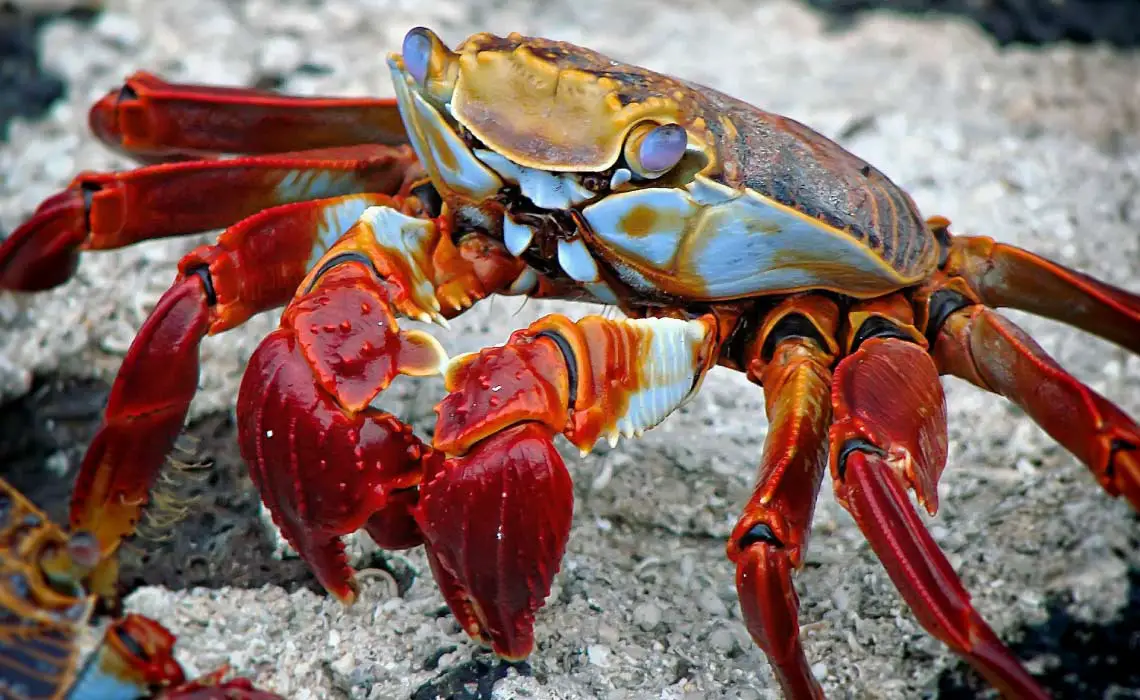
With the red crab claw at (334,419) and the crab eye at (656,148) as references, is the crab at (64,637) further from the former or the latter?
the crab eye at (656,148)

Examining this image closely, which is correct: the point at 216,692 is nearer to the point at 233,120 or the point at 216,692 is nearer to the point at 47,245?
the point at 47,245

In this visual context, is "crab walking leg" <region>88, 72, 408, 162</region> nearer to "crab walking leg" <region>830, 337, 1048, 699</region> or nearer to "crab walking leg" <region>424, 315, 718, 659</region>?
"crab walking leg" <region>424, 315, 718, 659</region>

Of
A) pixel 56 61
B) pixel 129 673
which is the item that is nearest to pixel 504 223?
pixel 129 673

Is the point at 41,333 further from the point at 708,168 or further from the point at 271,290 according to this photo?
the point at 708,168

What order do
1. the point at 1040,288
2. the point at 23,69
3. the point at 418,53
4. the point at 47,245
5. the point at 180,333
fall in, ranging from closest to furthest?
the point at 418,53 → the point at 180,333 → the point at 1040,288 → the point at 47,245 → the point at 23,69

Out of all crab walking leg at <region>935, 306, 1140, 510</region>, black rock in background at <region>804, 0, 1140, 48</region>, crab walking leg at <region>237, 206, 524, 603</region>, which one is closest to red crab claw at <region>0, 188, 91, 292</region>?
crab walking leg at <region>237, 206, 524, 603</region>

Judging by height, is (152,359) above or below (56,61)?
below

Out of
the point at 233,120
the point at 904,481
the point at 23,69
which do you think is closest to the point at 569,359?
the point at 904,481
